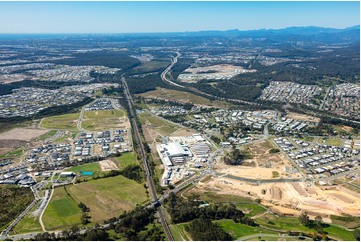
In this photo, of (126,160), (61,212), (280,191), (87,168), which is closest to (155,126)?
(126,160)

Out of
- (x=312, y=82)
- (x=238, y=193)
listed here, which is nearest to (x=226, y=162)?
(x=238, y=193)

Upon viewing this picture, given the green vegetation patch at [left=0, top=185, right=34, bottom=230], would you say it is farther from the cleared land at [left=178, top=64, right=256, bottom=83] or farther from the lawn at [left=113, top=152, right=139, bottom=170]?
the cleared land at [left=178, top=64, right=256, bottom=83]

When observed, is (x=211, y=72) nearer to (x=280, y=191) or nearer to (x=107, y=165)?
(x=107, y=165)

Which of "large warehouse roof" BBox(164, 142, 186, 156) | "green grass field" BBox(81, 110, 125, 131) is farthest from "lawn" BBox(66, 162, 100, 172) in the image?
"green grass field" BBox(81, 110, 125, 131)

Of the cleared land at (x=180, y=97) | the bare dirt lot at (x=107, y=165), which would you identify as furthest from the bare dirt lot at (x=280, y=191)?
the cleared land at (x=180, y=97)

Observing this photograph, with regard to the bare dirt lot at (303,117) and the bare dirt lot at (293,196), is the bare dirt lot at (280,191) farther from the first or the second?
the bare dirt lot at (303,117)

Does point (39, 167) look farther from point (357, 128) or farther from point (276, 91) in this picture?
point (276, 91)

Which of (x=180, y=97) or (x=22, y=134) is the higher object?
(x=22, y=134)

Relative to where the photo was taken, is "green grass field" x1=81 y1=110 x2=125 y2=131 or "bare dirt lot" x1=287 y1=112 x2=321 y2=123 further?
"bare dirt lot" x1=287 y1=112 x2=321 y2=123
